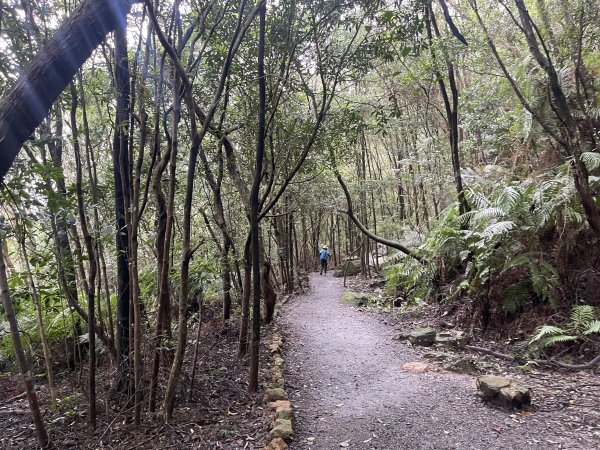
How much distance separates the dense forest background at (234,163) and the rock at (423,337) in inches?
25.9

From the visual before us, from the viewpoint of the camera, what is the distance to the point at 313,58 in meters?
5.73

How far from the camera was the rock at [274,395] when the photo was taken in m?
4.58

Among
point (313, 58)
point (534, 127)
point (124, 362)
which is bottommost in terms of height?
point (124, 362)

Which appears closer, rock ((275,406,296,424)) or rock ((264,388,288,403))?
rock ((275,406,296,424))

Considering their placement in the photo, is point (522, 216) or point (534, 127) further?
point (534, 127)

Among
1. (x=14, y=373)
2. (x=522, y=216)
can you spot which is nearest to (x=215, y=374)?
(x=14, y=373)

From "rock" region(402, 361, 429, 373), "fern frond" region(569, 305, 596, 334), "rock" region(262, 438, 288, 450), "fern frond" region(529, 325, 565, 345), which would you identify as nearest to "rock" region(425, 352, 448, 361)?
"rock" region(402, 361, 429, 373)

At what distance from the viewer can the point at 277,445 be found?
355 cm

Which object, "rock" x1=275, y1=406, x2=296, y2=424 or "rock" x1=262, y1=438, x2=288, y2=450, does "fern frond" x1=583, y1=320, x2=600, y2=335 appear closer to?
"rock" x1=275, y1=406, x2=296, y2=424

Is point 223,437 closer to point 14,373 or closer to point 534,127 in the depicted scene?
point 14,373

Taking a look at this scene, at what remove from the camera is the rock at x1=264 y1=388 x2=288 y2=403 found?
4.58 metres

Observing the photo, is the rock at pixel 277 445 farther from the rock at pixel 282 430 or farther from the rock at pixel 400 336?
the rock at pixel 400 336

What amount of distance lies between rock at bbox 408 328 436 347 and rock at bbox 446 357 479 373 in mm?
1126

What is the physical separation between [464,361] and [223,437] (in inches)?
131
